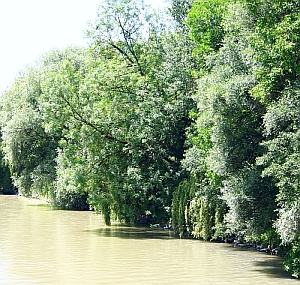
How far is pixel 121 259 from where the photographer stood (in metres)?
20.5

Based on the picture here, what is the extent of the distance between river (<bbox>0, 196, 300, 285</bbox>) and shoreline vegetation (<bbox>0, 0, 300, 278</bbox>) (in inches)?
35.8

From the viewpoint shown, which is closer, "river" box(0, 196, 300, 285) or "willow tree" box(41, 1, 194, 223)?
"river" box(0, 196, 300, 285)

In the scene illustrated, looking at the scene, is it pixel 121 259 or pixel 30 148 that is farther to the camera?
pixel 30 148

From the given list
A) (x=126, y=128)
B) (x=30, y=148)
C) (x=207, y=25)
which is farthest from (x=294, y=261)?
(x=30, y=148)

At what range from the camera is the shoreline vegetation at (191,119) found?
55.3 ft

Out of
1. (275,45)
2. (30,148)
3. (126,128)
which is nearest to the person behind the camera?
(275,45)

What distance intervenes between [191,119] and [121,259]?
10.2 m

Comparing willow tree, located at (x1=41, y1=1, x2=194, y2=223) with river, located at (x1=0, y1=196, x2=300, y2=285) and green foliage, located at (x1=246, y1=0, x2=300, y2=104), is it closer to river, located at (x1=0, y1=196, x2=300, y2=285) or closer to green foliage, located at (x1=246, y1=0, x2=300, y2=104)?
river, located at (x1=0, y1=196, x2=300, y2=285)

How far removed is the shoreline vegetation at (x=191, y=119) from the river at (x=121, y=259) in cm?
91

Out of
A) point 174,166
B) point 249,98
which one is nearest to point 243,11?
point 249,98

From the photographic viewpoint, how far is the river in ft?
55.9

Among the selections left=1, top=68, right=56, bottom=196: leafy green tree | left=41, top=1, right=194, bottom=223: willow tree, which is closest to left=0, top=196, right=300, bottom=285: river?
left=41, top=1, right=194, bottom=223: willow tree

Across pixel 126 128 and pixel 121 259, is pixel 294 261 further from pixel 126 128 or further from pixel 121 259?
pixel 126 128

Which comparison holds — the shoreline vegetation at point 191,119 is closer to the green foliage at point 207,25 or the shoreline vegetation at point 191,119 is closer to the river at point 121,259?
the green foliage at point 207,25
